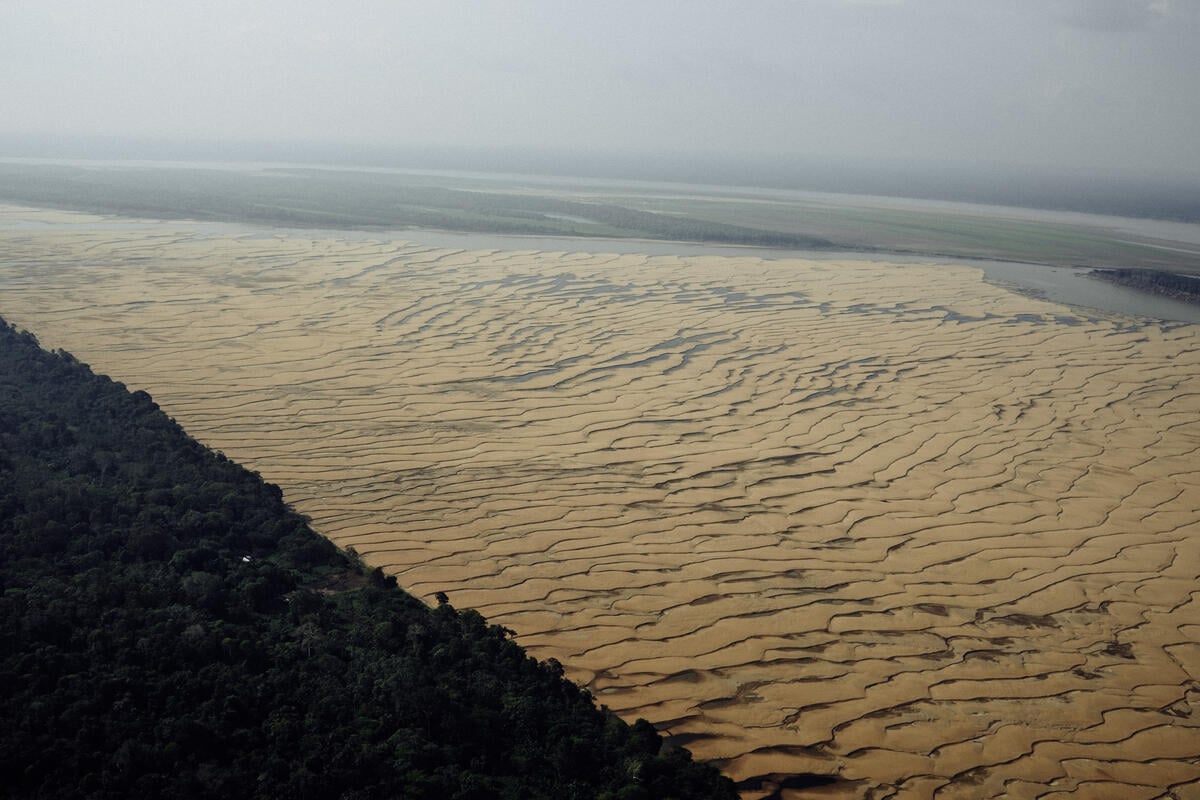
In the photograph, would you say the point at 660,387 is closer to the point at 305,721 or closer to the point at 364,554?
the point at 364,554

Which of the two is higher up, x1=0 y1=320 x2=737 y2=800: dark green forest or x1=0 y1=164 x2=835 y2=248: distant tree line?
x1=0 y1=164 x2=835 y2=248: distant tree line

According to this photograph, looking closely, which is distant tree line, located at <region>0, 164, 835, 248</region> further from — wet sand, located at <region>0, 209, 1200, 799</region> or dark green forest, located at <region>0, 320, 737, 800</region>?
dark green forest, located at <region>0, 320, 737, 800</region>

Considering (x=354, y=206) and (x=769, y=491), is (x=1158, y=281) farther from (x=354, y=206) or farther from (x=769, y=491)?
(x=354, y=206)

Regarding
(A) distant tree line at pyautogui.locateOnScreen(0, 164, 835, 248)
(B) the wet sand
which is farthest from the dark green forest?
(A) distant tree line at pyautogui.locateOnScreen(0, 164, 835, 248)

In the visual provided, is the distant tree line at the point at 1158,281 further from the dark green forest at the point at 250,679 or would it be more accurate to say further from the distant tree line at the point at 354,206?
the dark green forest at the point at 250,679

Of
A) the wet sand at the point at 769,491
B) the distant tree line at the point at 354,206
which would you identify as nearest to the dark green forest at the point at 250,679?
the wet sand at the point at 769,491

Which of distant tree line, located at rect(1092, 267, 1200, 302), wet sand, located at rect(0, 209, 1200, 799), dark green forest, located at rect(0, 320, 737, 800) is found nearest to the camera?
dark green forest, located at rect(0, 320, 737, 800)

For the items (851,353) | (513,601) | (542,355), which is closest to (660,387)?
(542,355)
